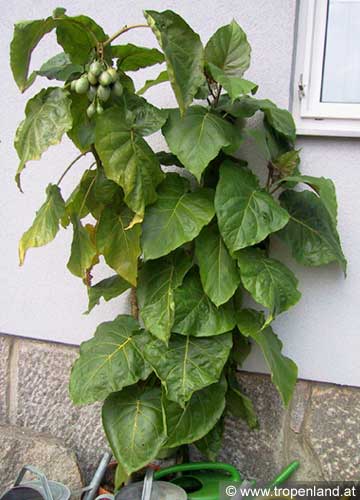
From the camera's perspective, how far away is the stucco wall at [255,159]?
1.72m

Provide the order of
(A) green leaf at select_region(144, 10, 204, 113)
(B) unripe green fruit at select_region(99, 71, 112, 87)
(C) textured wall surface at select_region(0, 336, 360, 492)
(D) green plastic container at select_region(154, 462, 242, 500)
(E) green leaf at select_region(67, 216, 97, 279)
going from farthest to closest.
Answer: (C) textured wall surface at select_region(0, 336, 360, 492), (D) green plastic container at select_region(154, 462, 242, 500), (E) green leaf at select_region(67, 216, 97, 279), (B) unripe green fruit at select_region(99, 71, 112, 87), (A) green leaf at select_region(144, 10, 204, 113)

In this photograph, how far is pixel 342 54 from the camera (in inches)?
68.1

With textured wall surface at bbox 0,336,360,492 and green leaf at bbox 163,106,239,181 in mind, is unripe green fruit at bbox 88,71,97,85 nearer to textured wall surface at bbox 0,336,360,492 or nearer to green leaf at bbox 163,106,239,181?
green leaf at bbox 163,106,239,181

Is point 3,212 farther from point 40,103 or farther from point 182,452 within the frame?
point 182,452

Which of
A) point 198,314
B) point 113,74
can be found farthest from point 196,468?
point 113,74

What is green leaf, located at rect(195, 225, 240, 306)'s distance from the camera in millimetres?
1466

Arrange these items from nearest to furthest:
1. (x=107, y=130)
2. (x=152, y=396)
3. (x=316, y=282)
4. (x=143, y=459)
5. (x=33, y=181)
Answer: (x=107, y=130) < (x=143, y=459) < (x=152, y=396) < (x=316, y=282) < (x=33, y=181)

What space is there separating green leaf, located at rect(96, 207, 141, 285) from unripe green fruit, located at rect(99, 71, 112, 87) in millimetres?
363

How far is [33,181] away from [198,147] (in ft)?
2.95

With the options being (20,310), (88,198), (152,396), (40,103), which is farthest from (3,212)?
(152,396)

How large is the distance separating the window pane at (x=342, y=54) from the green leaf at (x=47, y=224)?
0.94 m

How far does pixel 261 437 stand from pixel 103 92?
1294 mm

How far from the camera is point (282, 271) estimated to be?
60.0 inches

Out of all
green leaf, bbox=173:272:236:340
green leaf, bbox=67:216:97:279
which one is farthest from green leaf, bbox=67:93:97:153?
green leaf, bbox=173:272:236:340
